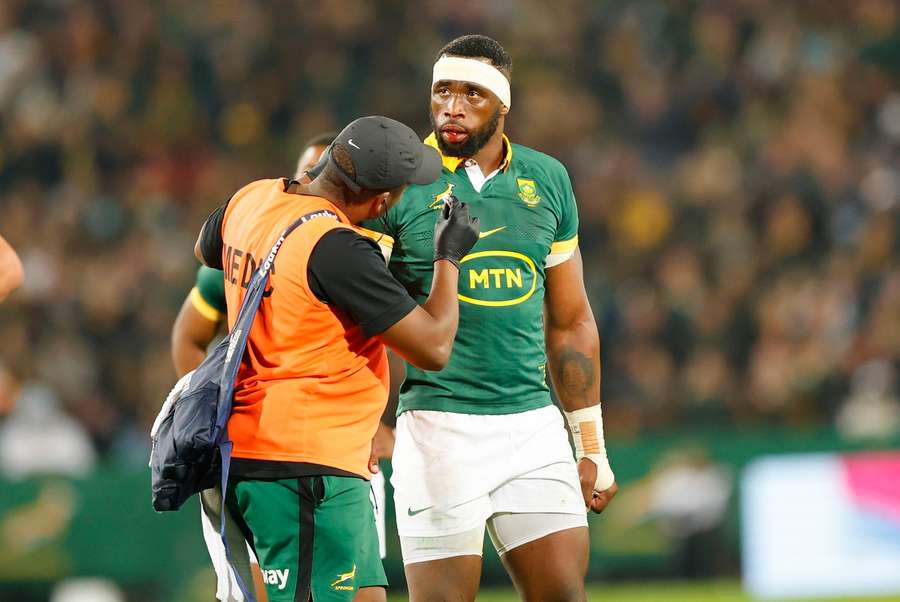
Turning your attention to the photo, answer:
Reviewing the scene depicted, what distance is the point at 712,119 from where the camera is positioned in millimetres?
15461

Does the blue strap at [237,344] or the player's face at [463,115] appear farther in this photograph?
the player's face at [463,115]

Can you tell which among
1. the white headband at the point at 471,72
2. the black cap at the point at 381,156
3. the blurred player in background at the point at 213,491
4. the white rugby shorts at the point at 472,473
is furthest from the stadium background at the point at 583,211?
the black cap at the point at 381,156

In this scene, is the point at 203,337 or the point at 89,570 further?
the point at 89,570

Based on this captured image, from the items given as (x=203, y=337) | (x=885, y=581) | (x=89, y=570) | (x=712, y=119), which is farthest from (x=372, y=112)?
(x=203, y=337)

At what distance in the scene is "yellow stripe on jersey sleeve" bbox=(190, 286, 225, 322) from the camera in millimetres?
6824

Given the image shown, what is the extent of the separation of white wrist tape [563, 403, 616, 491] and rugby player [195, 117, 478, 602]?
4.24ft

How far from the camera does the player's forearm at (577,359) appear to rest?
20.5ft

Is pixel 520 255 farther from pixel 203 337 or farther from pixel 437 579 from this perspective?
pixel 203 337

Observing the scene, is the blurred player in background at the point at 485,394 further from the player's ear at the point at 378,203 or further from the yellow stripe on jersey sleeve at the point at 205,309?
the yellow stripe on jersey sleeve at the point at 205,309

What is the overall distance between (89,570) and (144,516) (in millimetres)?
579

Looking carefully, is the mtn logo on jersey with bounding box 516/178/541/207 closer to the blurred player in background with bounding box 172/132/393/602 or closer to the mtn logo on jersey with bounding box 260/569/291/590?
the blurred player in background with bounding box 172/132/393/602

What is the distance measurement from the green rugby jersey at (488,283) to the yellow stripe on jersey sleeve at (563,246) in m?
0.08

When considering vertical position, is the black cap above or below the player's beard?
below

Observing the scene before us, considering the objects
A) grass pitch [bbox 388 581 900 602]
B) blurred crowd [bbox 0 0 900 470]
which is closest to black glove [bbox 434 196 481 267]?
grass pitch [bbox 388 581 900 602]
